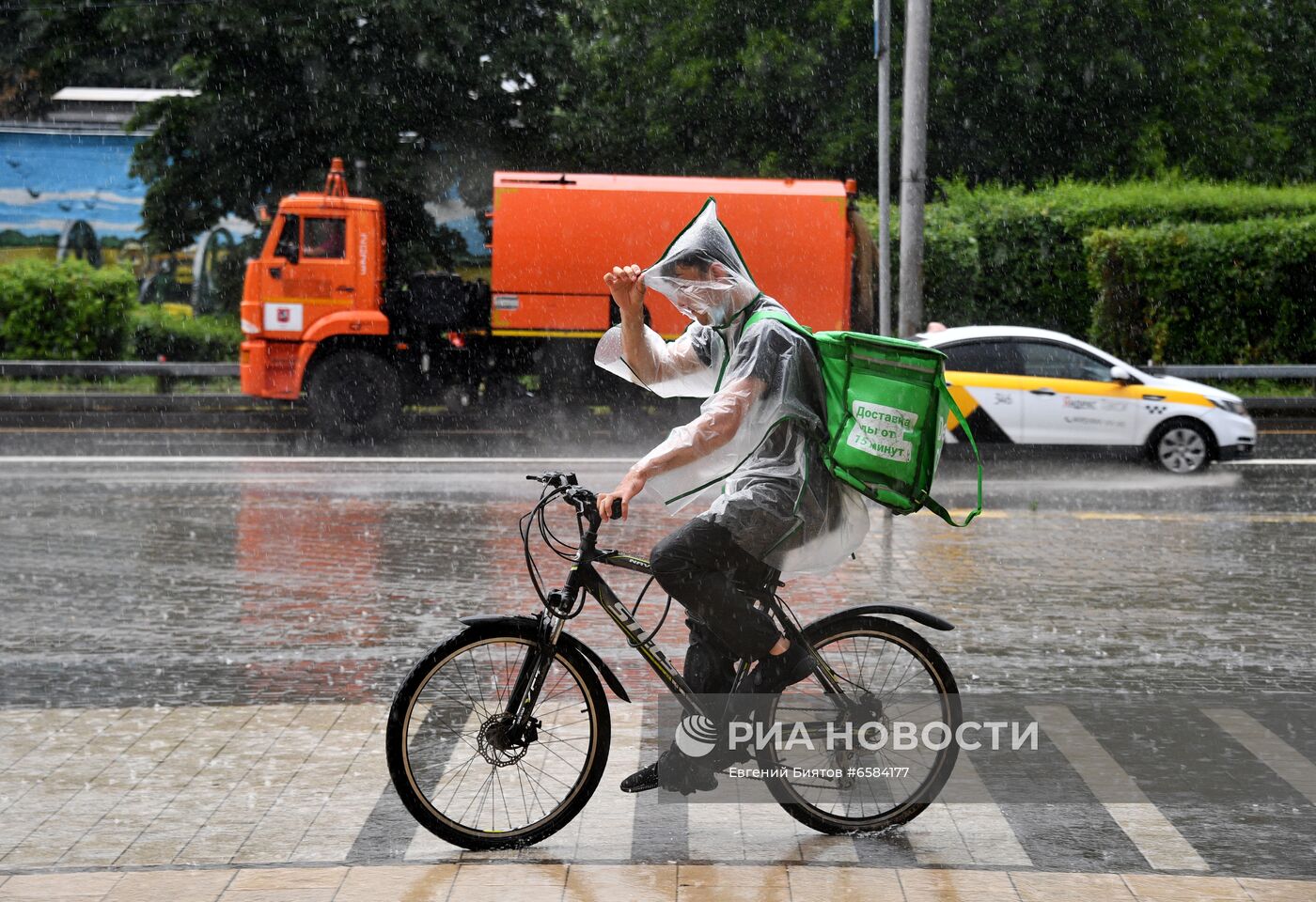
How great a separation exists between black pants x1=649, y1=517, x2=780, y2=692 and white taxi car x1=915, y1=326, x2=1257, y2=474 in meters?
10.5

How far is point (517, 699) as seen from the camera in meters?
4.83

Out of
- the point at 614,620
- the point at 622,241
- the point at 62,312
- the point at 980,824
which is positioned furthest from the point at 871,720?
the point at 62,312

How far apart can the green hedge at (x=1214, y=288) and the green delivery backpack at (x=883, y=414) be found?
17.8m

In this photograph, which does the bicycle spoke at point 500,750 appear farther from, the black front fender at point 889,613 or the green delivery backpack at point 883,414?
the green delivery backpack at point 883,414

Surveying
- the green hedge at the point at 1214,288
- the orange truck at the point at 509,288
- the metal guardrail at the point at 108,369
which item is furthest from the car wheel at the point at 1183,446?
the metal guardrail at the point at 108,369

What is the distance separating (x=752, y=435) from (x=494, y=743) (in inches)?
47.2

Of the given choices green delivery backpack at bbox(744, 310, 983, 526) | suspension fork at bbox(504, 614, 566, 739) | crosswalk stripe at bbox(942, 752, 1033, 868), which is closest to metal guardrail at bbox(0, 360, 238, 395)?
crosswalk stripe at bbox(942, 752, 1033, 868)

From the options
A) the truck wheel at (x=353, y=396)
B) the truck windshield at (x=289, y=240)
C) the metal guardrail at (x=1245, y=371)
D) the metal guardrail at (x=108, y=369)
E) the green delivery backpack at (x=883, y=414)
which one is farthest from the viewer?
the metal guardrail at (x=108, y=369)

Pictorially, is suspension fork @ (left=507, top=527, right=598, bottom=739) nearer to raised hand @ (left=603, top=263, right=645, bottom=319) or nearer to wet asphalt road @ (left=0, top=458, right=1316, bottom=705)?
raised hand @ (left=603, top=263, right=645, bottom=319)

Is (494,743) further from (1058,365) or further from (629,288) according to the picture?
(1058,365)

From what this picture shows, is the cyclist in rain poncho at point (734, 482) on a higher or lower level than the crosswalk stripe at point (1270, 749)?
higher

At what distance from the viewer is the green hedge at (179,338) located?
2417cm

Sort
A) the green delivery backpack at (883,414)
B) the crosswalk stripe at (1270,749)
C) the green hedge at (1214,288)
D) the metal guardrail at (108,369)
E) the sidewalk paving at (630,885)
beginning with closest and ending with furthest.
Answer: the sidewalk paving at (630,885)
the green delivery backpack at (883,414)
the crosswalk stripe at (1270,749)
the metal guardrail at (108,369)
the green hedge at (1214,288)

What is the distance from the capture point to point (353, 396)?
60.7 ft
